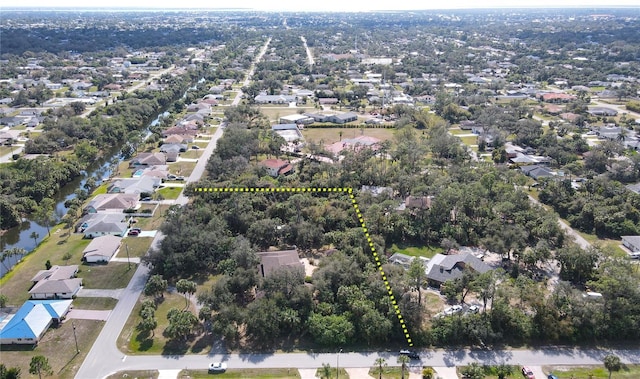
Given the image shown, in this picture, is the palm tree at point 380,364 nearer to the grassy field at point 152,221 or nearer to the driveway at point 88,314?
the driveway at point 88,314

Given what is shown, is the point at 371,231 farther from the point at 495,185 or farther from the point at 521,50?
the point at 521,50

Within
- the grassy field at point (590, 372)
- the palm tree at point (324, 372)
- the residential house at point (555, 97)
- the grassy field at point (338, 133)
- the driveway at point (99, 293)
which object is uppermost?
the residential house at point (555, 97)

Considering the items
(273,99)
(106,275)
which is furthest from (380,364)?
(273,99)

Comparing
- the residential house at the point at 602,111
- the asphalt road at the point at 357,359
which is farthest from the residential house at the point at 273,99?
the asphalt road at the point at 357,359

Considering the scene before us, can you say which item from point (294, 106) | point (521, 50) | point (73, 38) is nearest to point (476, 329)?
point (294, 106)

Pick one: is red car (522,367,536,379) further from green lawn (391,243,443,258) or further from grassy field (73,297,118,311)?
grassy field (73,297,118,311)
